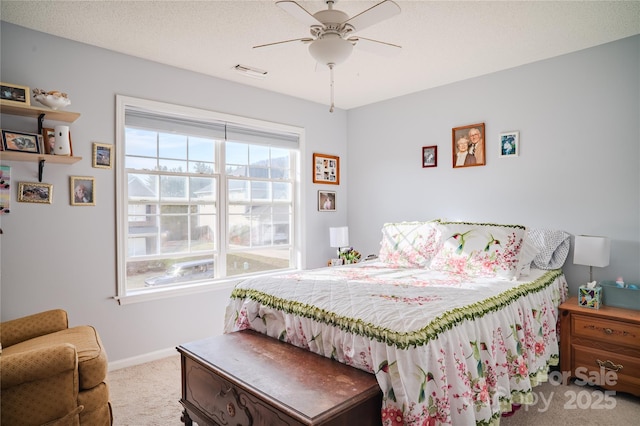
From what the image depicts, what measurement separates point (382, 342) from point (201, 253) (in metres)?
2.49

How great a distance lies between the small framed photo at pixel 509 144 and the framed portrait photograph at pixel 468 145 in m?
0.18

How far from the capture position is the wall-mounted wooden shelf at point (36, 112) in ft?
8.14

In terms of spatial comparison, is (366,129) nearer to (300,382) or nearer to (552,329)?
(552,329)

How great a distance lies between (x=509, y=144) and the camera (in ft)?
11.5

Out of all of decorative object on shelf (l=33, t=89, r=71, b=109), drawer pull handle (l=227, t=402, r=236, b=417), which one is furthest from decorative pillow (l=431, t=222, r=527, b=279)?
decorative object on shelf (l=33, t=89, r=71, b=109)

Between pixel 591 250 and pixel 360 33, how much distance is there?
7.69 feet

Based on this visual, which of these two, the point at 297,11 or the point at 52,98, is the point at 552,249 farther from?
the point at 52,98

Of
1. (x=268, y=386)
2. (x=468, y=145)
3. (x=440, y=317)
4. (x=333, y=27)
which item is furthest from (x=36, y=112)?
(x=468, y=145)

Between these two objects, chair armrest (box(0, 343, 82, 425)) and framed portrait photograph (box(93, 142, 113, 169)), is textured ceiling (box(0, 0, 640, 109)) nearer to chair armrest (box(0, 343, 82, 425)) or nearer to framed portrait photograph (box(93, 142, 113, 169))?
framed portrait photograph (box(93, 142, 113, 169))

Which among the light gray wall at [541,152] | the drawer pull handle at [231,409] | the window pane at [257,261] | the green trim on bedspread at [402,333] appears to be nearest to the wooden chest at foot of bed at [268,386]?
the drawer pull handle at [231,409]

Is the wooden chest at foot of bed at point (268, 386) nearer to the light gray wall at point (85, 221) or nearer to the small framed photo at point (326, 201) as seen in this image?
the light gray wall at point (85, 221)

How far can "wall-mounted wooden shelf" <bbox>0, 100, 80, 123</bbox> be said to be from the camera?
2.48m

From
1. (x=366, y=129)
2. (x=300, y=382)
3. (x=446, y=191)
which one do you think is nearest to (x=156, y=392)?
(x=300, y=382)

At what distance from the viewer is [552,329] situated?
109 inches
